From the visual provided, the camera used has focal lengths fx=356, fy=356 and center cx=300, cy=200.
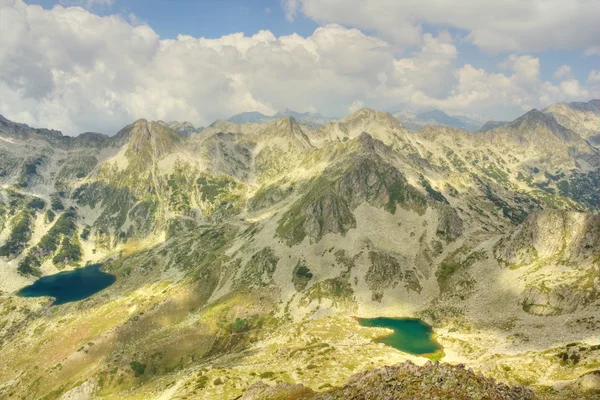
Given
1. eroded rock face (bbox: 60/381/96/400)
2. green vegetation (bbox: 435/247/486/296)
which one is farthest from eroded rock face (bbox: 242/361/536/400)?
green vegetation (bbox: 435/247/486/296)

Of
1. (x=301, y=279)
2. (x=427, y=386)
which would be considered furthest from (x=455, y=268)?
(x=427, y=386)

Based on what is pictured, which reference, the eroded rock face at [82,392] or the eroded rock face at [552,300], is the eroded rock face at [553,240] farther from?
the eroded rock face at [82,392]

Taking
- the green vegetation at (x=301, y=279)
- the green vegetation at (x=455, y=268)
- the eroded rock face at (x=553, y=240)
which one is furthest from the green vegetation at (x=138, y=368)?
the eroded rock face at (x=553, y=240)

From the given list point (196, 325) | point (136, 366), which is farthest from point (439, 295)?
→ point (136, 366)

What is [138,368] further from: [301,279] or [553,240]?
[553,240]

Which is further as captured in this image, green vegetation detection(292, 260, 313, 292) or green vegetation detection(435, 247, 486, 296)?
green vegetation detection(292, 260, 313, 292)

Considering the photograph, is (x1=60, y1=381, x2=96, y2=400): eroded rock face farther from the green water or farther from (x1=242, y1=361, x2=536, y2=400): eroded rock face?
(x1=242, y1=361, x2=536, y2=400): eroded rock face
